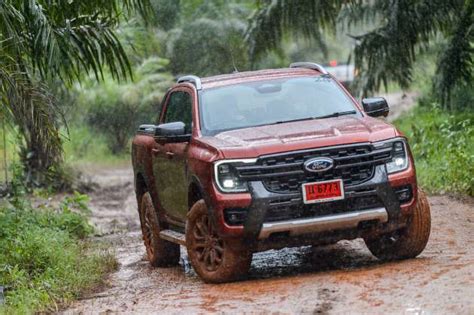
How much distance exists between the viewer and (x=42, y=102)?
11273 millimetres

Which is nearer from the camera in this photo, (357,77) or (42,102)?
(42,102)

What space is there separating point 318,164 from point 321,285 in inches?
40.3

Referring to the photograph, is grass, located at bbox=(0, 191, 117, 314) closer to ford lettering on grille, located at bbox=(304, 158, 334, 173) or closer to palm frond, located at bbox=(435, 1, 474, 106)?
ford lettering on grille, located at bbox=(304, 158, 334, 173)

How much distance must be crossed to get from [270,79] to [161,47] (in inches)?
703

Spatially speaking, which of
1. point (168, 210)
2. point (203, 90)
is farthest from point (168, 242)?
point (203, 90)

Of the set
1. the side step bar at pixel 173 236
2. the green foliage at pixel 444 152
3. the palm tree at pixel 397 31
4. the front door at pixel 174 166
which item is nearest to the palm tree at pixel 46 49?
the front door at pixel 174 166

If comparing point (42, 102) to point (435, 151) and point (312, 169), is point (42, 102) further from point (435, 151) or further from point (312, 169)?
point (435, 151)

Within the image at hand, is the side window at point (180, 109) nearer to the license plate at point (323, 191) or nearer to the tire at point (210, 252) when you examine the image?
the tire at point (210, 252)

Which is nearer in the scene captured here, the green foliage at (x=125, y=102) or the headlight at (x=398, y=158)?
the headlight at (x=398, y=158)

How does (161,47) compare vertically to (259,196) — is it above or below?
below

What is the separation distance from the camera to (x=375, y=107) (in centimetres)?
1054

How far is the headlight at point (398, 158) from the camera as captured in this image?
9.45 m

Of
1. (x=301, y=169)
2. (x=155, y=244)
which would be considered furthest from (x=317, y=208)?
(x=155, y=244)

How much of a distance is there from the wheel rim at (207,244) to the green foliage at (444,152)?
19.7 feet
